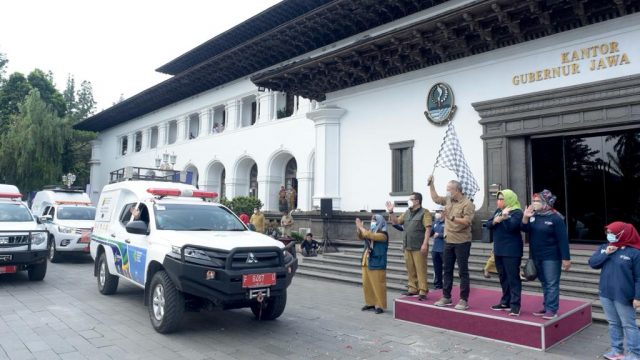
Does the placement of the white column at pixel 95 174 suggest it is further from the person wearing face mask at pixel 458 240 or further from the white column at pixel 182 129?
the person wearing face mask at pixel 458 240

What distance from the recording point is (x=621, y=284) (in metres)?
5.08

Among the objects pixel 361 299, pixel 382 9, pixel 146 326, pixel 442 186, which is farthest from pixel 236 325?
pixel 382 9

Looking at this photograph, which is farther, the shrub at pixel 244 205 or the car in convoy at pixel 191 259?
the shrub at pixel 244 205

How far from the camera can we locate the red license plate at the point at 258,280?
585 cm

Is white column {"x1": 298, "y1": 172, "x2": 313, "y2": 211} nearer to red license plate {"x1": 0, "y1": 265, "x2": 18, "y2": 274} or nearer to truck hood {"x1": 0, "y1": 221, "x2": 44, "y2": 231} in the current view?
truck hood {"x1": 0, "y1": 221, "x2": 44, "y2": 231}

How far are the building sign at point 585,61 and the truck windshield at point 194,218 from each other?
8389mm

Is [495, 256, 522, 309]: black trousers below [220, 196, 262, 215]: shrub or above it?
below

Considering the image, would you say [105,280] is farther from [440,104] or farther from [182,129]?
[182,129]

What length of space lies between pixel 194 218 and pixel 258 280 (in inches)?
82.2

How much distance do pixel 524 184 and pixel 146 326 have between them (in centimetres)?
935

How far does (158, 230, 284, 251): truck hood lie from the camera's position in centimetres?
610

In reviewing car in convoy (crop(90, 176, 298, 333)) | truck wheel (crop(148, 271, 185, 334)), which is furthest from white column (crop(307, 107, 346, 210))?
truck wheel (crop(148, 271, 185, 334))

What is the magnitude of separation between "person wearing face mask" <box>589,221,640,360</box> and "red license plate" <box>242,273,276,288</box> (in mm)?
4115

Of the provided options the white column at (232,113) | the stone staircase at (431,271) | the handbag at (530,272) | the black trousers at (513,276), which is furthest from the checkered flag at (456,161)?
the white column at (232,113)
